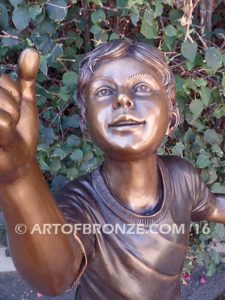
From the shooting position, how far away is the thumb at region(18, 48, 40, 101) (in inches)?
28.4

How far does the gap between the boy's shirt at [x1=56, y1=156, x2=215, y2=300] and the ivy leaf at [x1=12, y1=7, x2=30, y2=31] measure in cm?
53

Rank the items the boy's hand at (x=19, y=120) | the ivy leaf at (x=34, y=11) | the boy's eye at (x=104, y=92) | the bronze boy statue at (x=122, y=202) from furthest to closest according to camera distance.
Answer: the ivy leaf at (x=34, y=11)
the boy's eye at (x=104, y=92)
the bronze boy statue at (x=122, y=202)
the boy's hand at (x=19, y=120)

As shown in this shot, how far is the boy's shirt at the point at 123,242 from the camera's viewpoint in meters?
1.02

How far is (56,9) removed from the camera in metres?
1.40

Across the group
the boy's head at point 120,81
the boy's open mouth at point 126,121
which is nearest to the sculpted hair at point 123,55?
the boy's head at point 120,81

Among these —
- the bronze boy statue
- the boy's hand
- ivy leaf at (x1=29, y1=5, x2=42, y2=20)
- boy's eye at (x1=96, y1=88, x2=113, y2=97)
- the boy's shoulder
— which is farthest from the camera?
ivy leaf at (x1=29, y1=5, x2=42, y2=20)

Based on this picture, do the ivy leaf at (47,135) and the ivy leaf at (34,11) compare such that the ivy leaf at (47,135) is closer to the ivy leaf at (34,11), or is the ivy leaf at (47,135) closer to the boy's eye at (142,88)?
the ivy leaf at (34,11)

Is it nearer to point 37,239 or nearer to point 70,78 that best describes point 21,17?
point 70,78

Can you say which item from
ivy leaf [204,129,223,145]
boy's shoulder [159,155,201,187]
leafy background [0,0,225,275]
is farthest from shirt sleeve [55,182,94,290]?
ivy leaf [204,129,223,145]

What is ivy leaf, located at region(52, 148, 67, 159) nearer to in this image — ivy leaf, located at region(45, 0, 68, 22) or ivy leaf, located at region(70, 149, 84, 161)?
ivy leaf, located at region(70, 149, 84, 161)

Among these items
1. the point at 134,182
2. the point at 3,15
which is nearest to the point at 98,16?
the point at 3,15

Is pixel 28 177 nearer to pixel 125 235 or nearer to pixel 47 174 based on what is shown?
pixel 125 235

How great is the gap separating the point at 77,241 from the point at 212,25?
1.17 metres

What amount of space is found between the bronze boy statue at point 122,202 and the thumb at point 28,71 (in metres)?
0.16
